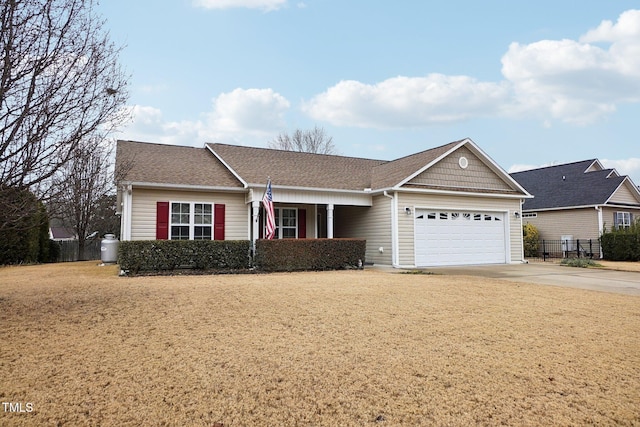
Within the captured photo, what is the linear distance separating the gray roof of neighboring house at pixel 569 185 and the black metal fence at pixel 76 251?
25.8m

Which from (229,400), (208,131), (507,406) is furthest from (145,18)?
(208,131)

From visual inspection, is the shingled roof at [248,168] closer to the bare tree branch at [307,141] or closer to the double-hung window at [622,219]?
the double-hung window at [622,219]

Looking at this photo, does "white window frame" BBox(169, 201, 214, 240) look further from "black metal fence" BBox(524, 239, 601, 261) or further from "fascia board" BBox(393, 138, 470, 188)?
"black metal fence" BBox(524, 239, 601, 261)

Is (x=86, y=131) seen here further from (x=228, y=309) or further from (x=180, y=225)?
(x=180, y=225)

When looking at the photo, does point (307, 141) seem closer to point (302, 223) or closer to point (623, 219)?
point (302, 223)

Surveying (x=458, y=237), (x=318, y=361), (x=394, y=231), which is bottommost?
(x=318, y=361)

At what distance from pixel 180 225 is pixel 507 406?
12260 mm

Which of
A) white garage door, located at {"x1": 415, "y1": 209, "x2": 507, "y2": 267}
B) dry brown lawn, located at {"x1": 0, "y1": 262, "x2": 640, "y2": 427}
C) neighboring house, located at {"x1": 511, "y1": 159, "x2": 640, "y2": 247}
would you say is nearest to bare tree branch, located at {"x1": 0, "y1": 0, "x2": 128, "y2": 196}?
dry brown lawn, located at {"x1": 0, "y1": 262, "x2": 640, "y2": 427}

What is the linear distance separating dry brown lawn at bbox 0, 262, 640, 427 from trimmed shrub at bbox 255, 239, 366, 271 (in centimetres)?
520

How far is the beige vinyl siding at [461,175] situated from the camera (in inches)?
611

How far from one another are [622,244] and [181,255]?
20.0 meters

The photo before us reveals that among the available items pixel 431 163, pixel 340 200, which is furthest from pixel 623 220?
pixel 340 200

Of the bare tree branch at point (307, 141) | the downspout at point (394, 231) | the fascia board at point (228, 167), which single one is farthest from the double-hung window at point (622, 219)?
the bare tree branch at point (307, 141)

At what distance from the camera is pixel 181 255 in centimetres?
1190
